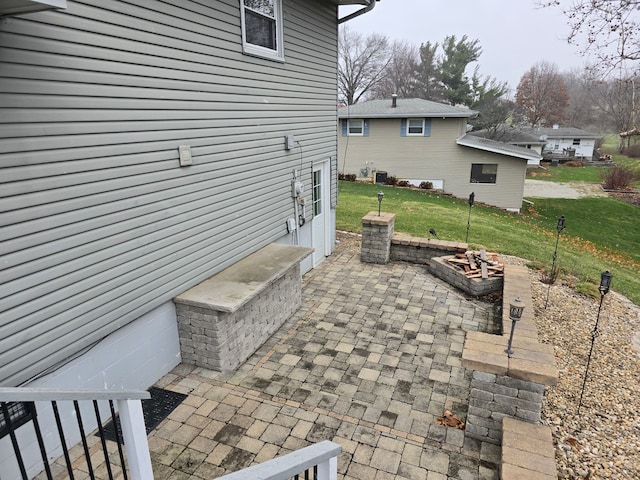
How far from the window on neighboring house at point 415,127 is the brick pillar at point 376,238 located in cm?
1396

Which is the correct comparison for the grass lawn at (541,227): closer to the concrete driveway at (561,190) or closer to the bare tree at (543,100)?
the concrete driveway at (561,190)

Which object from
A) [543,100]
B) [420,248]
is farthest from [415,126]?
[543,100]

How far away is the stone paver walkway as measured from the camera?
11.3ft

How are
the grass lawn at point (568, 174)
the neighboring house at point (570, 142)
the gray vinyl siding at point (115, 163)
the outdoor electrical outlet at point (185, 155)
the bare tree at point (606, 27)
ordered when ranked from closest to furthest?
the gray vinyl siding at point (115, 163), the outdoor electrical outlet at point (185, 155), the bare tree at point (606, 27), the grass lawn at point (568, 174), the neighboring house at point (570, 142)

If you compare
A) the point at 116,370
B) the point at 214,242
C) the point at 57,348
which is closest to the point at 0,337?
the point at 57,348

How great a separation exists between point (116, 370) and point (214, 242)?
1837 millimetres

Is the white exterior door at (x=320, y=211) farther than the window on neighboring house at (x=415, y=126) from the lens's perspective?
No

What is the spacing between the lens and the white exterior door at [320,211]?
27.0 ft

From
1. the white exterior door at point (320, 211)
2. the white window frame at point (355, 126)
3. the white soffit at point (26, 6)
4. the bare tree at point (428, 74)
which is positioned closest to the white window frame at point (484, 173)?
the white window frame at point (355, 126)

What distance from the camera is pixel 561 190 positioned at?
27656 mm

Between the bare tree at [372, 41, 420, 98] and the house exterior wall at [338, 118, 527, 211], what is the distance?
22728 millimetres

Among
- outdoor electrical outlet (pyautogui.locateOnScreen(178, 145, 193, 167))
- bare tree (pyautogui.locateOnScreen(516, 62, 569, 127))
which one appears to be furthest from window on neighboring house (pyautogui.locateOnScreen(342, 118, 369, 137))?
bare tree (pyautogui.locateOnScreen(516, 62, 569, 127))

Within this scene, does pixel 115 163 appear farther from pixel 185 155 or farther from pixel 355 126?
pixel 355 126

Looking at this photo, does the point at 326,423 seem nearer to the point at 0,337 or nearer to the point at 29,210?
the point at 0,337
